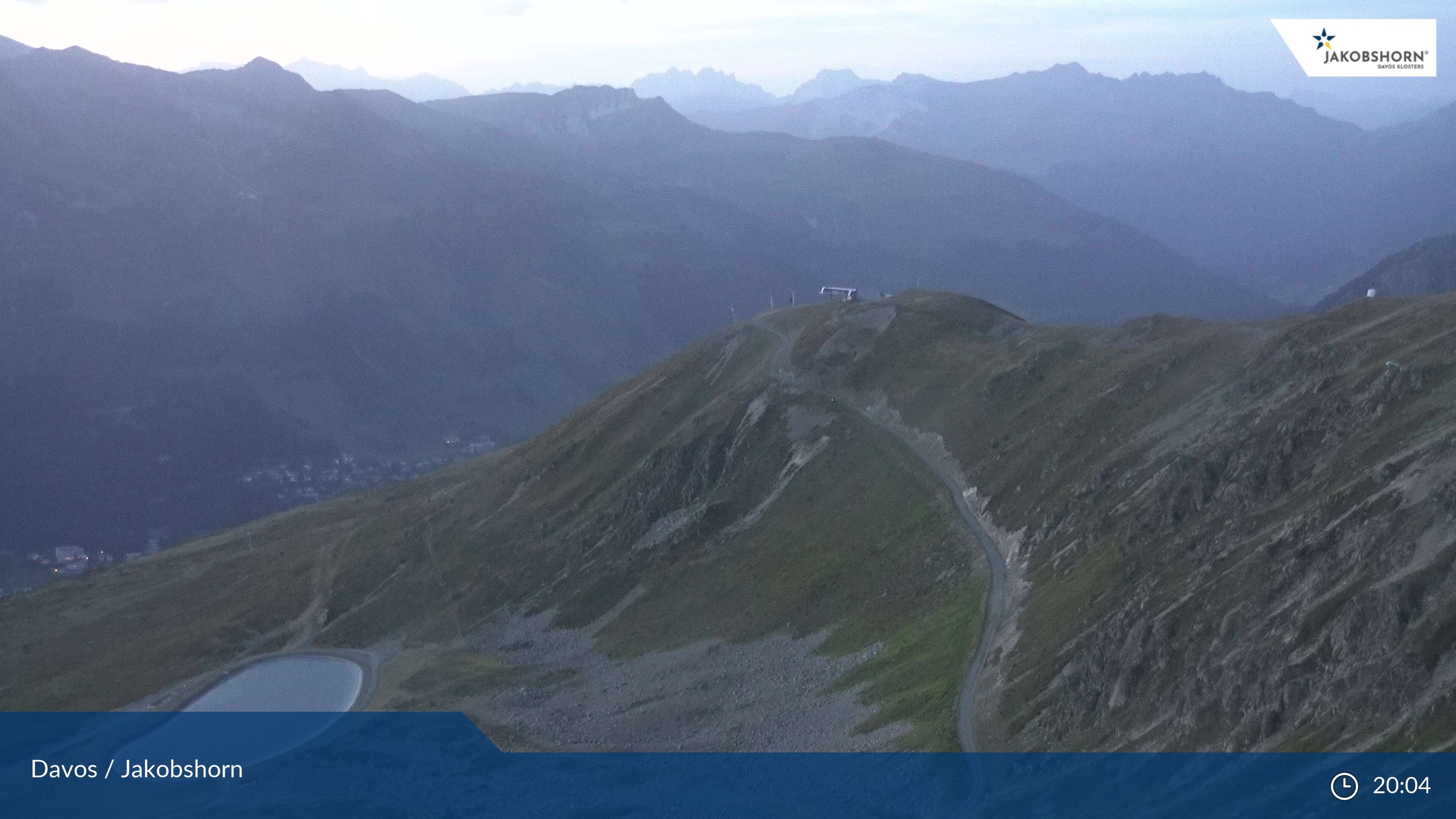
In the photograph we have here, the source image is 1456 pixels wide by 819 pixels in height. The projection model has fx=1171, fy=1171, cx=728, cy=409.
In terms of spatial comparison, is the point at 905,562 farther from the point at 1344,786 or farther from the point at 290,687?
the point at 290,687

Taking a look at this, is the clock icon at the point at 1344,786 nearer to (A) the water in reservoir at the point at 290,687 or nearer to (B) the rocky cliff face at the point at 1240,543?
(B) the rocky cliff face at the point at 1240,543

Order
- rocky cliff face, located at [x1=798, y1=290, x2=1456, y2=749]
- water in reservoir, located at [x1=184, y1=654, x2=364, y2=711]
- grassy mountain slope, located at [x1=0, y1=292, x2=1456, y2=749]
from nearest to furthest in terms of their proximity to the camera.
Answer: rocky cliff face, located at [x1=798, y1=290, x2=1456, y2=749]
grassy mountain slope, located at [x1=0, y1=292, x2=1456, y2=749]
water in reservoir, located at [x1=184, y1=654, x2=364, y2=711]

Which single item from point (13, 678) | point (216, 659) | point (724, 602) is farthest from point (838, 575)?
point (13, 678)
